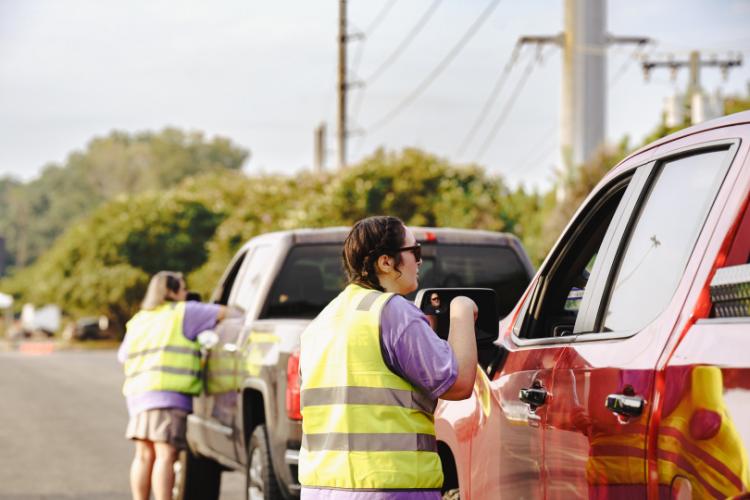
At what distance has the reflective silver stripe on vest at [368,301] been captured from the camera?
13.8 ft

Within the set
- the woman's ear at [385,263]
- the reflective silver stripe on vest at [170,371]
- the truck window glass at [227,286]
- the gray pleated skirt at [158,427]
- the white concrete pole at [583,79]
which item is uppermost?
the white concrete pole at [583,79]

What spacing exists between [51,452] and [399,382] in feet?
37.1

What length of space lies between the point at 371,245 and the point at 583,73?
38549mm

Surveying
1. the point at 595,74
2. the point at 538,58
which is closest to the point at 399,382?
the point at 538,58

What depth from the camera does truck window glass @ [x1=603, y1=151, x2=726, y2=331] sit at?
3.31m

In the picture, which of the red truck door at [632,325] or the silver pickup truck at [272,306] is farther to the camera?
the silver pickup truck at [272,306]

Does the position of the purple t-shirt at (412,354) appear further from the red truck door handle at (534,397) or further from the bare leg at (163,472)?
the bare leg at (163,472)

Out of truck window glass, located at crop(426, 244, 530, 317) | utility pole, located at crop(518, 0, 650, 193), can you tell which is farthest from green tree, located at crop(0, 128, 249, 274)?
truck window glass, located at crop(426, 244, 530, 317)

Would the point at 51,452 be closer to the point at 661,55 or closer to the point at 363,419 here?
the point at 363,419

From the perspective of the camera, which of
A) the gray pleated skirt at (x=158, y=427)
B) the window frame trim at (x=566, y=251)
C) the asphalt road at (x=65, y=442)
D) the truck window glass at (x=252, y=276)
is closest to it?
the window frame trim at (x=566, y=251)

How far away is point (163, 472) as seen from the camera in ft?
28.8

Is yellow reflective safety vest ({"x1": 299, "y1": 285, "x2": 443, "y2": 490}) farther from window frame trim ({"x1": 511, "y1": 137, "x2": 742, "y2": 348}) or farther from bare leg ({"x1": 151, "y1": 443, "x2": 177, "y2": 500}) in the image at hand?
bare leg ({"x1": 151, "y1": 443, "x2": 177, "y2": 500})

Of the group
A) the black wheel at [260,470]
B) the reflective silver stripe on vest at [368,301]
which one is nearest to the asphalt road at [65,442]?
the black wheel at [260,470]

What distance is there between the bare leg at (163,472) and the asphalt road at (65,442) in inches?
90.9
